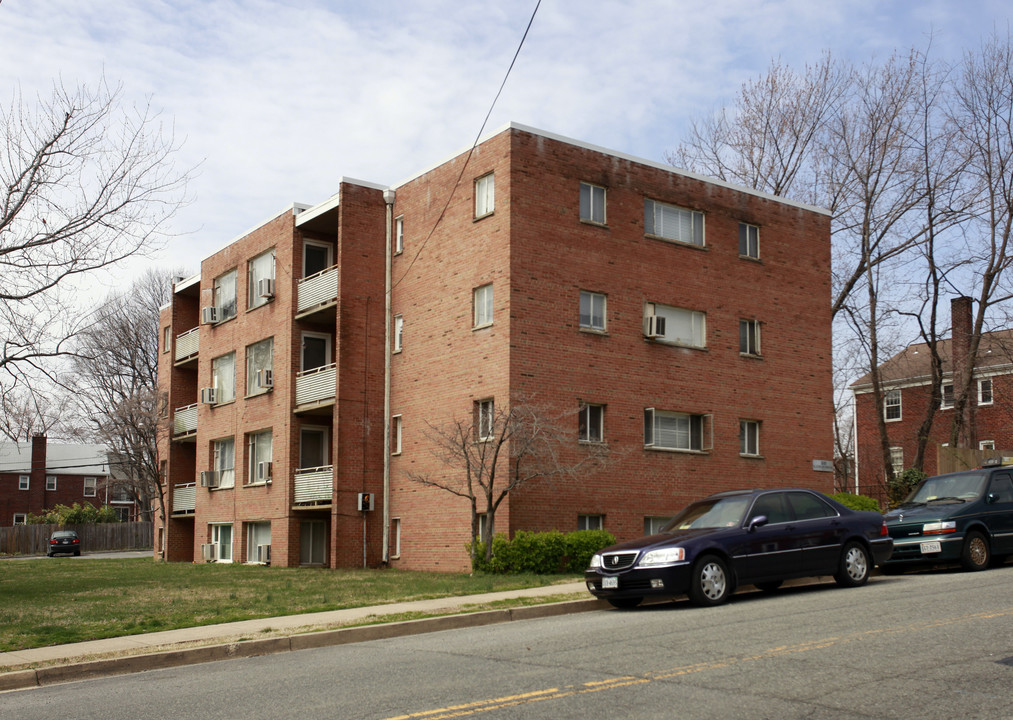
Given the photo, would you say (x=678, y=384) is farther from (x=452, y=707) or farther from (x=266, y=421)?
(x=452, y=707)

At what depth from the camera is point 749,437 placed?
28000 mm

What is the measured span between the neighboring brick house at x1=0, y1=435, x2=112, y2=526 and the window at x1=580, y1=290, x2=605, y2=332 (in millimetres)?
54763

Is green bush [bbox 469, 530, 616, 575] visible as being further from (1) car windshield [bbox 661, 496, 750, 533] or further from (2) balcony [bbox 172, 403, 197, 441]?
(2) balcony [bbox 172, 403, 197, 441]

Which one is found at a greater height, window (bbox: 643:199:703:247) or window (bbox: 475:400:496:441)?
window (bbox: 643:199:703:247)

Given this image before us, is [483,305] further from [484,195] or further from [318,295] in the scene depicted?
[318,295]

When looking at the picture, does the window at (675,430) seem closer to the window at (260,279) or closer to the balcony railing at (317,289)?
the balcony railing at (317,289)

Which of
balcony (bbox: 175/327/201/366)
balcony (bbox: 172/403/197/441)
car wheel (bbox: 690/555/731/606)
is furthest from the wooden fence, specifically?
car wheel (bbox: 690/555/731/606)

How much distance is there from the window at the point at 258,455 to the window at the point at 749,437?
14.2m

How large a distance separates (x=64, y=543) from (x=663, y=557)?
2050 inches

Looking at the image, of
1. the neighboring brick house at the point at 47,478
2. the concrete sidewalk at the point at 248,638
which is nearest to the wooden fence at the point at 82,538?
the neighboring brick house at the point at 47,478

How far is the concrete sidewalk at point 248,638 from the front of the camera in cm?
1073

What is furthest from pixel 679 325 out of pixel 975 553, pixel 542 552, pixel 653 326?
pixel 975 553

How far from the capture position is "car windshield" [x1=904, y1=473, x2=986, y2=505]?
58.8 ft

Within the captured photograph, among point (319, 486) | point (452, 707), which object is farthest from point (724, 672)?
point (319, 486)
